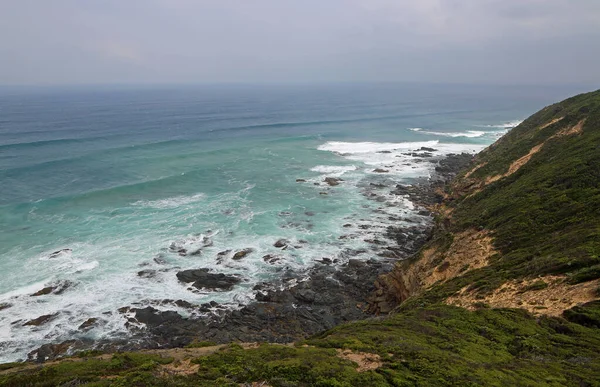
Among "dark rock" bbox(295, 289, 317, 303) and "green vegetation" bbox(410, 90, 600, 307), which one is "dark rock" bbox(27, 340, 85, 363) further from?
"green vegetation" bbox(410, 90, 600, 307)

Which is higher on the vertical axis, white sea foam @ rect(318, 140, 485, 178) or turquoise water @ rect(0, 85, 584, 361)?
white sea foam @ rect(318, 140, 485, 178)

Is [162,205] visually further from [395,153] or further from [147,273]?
[395,153]

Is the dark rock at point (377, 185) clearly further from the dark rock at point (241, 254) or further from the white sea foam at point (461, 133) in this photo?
the white sea foam at point (461, 133)

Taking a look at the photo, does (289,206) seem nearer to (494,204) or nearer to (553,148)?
(494,204)

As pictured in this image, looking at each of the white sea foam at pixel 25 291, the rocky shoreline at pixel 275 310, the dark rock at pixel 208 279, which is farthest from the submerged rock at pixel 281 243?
the white sea foam at pixel 25 291

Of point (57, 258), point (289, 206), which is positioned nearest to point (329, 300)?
point (289, 206)

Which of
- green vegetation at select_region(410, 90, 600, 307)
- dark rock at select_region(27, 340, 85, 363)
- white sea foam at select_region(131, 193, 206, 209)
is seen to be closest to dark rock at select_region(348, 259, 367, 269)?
green vegetation at select_region(410, 90, 600, 307)

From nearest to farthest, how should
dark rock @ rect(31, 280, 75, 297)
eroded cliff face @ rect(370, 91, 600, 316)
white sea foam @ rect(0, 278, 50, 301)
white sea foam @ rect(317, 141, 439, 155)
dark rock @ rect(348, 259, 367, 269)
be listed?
eroded cliff face @ rect(370, 91, 600, 316)
white sea foam @ rect(0, 278, 50, 301)
dark rock @ rect(31, 280, 75, 297)
dark rock @ rect(348, 259, 367, 269)
white sea foam @ rect(317, 141, 439, 155)

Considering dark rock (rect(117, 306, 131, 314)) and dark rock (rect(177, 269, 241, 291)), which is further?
dark rock (rect(177, 269, 241, 291))

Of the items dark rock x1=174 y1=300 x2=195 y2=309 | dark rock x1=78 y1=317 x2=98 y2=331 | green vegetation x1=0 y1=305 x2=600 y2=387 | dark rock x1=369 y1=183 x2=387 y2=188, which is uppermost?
green vegetation x1=0 y1=305 x2=600 y2=387
